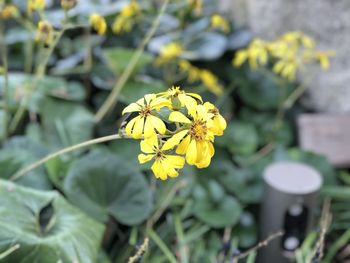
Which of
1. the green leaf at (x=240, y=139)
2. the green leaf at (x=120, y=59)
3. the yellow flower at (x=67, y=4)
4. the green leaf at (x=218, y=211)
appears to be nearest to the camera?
the yellow flower at (x=67, y=4)

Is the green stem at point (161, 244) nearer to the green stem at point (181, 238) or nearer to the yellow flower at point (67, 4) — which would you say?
the green stem at point (181, 238)

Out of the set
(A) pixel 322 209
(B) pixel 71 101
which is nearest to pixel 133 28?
(B) pixel 71 101

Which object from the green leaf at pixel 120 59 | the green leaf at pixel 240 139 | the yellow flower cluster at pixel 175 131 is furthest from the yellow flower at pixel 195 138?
the green leaf at pixel 240 139

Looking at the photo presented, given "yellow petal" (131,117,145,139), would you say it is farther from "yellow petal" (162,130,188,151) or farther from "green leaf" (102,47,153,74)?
"green leaf" (102,47,153,74)

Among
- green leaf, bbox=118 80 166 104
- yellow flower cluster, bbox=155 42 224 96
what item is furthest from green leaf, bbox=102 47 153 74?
yellow flower cluster, bbox=155 42 224 96

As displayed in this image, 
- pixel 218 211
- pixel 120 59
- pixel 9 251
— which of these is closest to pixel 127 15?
pixel 120 59

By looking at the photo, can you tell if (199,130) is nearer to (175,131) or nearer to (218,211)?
(175,131)
